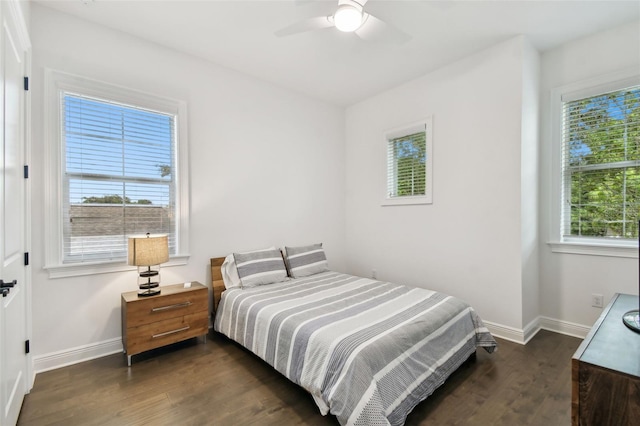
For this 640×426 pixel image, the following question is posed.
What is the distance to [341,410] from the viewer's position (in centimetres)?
163

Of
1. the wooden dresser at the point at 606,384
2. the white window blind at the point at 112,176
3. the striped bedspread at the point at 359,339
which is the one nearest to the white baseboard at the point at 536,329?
the striped bedspread at the point at 359,339

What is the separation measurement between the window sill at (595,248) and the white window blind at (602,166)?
0.11 m

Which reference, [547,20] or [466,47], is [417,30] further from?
[547,20]

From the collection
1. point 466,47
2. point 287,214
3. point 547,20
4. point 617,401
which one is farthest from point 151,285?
point 547,20

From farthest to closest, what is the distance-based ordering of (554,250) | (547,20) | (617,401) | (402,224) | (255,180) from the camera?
(402,224), (255,180), (554,250), (547,20), (617,401)

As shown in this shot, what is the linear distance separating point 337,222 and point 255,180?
153cm

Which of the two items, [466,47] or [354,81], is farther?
[354,81]

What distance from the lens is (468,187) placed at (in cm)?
→ 323

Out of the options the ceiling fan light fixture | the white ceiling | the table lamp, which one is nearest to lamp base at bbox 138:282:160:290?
the table lamp

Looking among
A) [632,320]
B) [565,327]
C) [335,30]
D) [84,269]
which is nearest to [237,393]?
[84,269]

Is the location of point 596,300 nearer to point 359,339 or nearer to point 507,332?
point 507,332

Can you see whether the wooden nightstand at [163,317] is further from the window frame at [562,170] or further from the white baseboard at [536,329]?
the window frame at [562,170]

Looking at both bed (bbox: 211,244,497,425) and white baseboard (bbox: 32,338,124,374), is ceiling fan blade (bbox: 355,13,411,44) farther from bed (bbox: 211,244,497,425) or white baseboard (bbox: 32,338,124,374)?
white baseboard (bbox: 32,338,124,374)

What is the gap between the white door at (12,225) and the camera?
158cm
